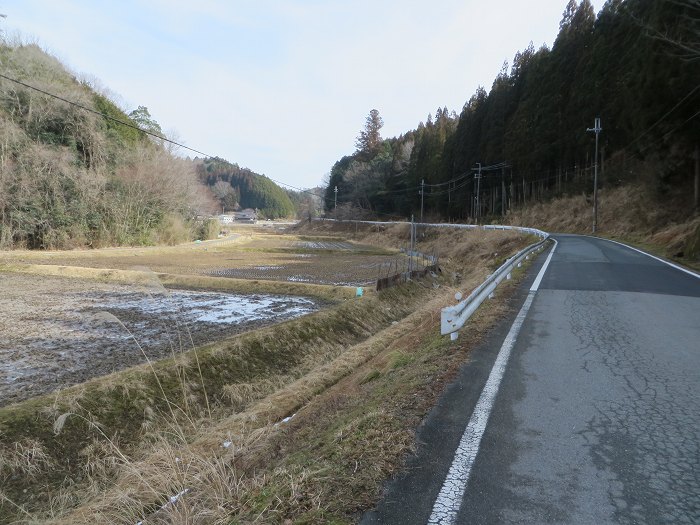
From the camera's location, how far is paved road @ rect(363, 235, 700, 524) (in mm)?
2086

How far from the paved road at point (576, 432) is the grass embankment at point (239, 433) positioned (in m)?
0.25

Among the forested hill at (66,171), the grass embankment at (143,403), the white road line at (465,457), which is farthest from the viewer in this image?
the forested hill at (66,171)

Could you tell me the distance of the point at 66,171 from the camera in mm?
26469

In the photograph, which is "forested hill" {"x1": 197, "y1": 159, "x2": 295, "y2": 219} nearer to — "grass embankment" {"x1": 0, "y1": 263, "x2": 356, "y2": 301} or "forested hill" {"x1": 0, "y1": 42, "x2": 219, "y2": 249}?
"forested hill" {"x1": 0, "y1": 42, "x2": 219, "y2": 249}

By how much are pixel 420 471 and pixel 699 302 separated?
22.1ft

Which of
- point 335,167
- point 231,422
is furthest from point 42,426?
point 335,167

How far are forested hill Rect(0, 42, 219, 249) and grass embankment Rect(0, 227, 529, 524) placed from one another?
2447 cm

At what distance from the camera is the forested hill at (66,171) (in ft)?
82.2

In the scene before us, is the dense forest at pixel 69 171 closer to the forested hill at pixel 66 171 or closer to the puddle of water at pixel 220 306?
the forested hill at pixel 66 171

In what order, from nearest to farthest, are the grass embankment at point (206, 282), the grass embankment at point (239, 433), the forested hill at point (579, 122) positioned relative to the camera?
the grass embankment at point (239, 433) < the grass embankment at point (206, 282) < the forested hill at point (579, 122)

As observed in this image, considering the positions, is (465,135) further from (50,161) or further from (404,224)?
(50,161)

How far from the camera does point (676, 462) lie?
244cm

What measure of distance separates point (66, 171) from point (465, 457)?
3090 centimetres

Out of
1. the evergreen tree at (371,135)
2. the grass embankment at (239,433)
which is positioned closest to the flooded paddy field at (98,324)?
the grass embankment at (239,433)
